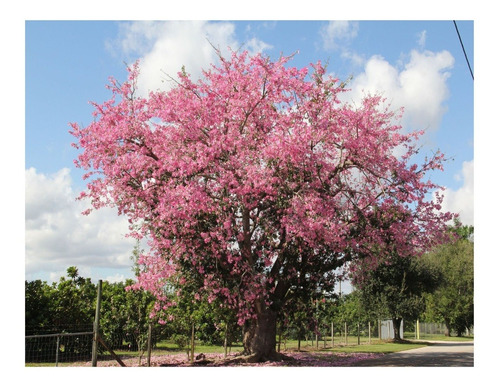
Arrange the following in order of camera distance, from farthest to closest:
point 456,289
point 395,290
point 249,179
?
point 456,289, point 395,290, point 249,179

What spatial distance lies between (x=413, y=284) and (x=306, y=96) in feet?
65.2

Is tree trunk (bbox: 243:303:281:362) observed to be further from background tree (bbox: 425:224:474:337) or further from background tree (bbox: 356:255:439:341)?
background tree (bbox: 425:224:474:337)

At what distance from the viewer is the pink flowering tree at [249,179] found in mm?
14578

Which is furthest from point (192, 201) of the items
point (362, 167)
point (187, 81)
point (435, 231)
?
point (435, 231)

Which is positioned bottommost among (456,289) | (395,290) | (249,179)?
(456,289)

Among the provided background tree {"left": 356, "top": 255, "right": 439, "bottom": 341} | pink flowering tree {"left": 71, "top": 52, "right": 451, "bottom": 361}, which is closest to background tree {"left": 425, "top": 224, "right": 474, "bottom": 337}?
background tree {"left": 356, "top": 255, "right": 439, "bottom": 341}

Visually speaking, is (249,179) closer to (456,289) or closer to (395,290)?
(395,290)

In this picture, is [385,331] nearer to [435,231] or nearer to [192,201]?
[435,231]

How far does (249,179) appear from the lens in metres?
14.2

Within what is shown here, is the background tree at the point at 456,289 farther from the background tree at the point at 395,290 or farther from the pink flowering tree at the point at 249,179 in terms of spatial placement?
the pink flowering tree at the point at 249,179

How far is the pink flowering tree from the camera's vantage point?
14578mm

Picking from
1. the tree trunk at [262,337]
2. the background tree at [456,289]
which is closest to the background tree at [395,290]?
the background tree at [456,289]

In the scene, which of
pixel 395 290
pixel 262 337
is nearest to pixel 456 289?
pixel 395 290

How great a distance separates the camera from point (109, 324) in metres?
19.9
